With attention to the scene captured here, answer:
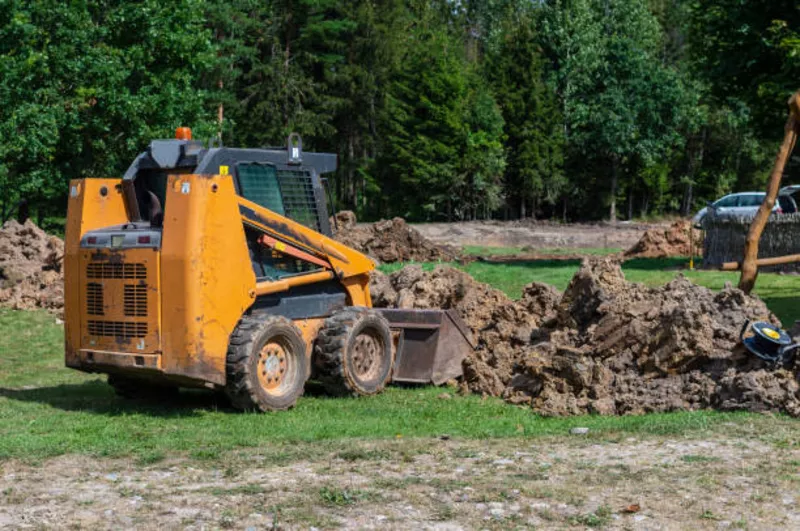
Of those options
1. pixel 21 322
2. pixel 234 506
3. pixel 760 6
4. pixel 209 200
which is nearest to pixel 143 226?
pixel 209 200

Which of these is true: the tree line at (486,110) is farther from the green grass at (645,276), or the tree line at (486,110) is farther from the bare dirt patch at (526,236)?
the green grass at (645,276)

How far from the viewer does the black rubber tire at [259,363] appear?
10.1 m

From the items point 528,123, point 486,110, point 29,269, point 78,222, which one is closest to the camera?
point 78,222

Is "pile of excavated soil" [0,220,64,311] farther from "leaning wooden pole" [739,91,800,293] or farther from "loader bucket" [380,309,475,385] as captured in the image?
"leaning wooden pole" [739,91,800,293]

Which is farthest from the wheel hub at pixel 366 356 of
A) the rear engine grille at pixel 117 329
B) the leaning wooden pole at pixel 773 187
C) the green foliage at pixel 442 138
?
the green foliage at pixel 442 138

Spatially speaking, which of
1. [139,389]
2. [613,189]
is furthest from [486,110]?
[139,389]

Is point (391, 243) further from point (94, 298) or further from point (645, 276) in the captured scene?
point (94, 298)

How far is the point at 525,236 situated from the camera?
40.8 metres

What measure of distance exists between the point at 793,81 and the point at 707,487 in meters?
20.6

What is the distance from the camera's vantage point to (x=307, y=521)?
6.56 meters

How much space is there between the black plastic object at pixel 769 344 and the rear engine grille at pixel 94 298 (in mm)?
6308

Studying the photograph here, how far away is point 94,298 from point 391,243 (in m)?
19.8

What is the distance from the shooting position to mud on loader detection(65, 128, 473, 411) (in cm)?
996

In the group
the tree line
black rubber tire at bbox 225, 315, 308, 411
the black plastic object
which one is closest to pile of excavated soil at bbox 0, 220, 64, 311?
black rubber tire at bbox 225, 315, 308, 411
